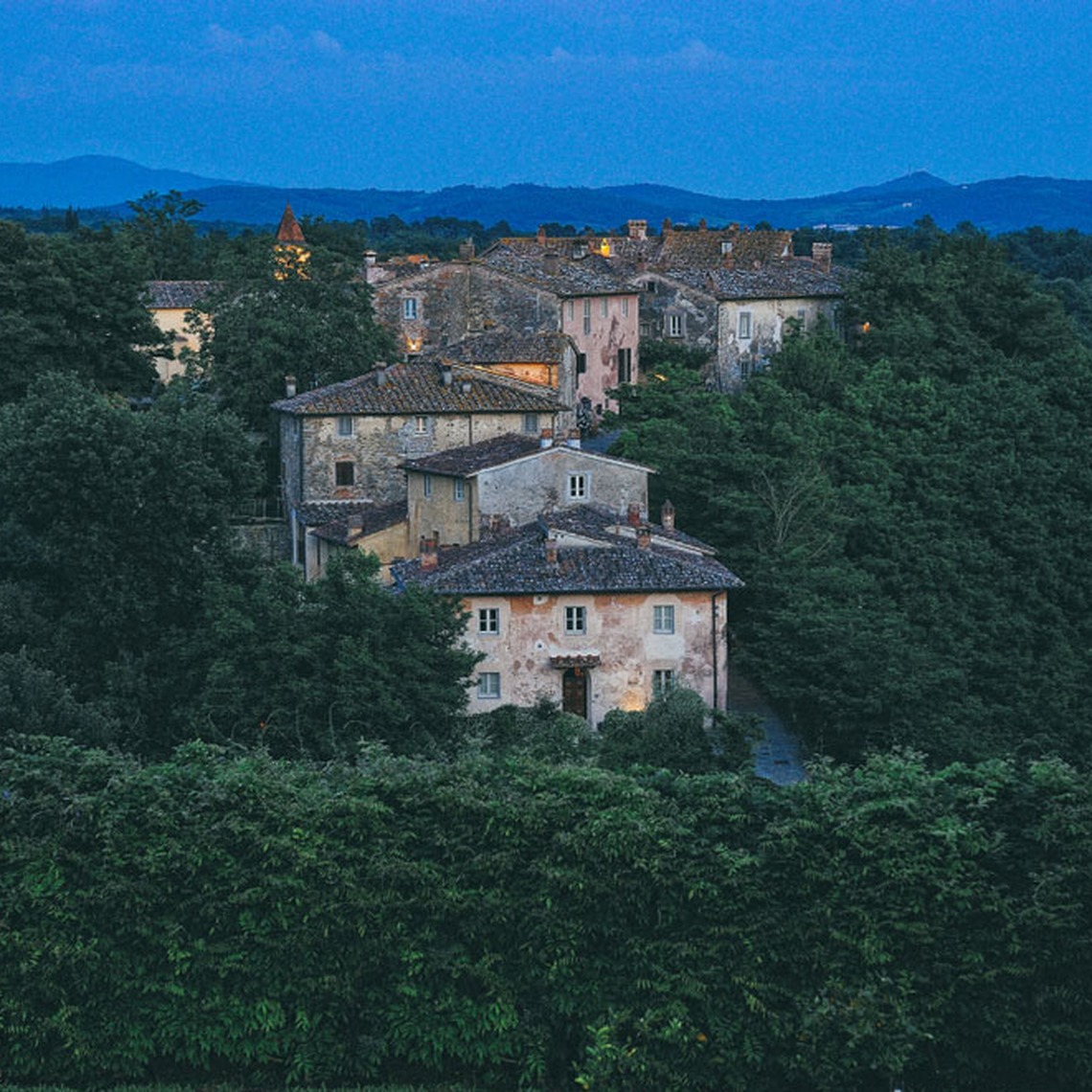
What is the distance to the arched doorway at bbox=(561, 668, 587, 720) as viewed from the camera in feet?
120

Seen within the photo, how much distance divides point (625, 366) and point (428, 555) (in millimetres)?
27557

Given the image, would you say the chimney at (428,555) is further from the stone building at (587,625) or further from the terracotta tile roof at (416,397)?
the terracotta tile roof at (416,397)

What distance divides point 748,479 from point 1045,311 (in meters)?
25.4

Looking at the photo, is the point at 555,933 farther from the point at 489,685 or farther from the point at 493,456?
the point at 493,456

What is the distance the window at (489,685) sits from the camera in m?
36.2

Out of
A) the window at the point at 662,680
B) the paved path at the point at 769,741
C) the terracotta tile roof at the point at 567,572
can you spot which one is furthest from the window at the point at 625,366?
the window at the point at 662,680

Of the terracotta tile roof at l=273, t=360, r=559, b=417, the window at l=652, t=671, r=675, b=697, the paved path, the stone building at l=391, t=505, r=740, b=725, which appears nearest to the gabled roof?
the terracotta tile roof at l=273, t=360, r=559, b=417

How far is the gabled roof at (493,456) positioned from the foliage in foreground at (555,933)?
70.7 feet

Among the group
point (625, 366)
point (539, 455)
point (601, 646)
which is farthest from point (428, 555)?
point (625, 366)

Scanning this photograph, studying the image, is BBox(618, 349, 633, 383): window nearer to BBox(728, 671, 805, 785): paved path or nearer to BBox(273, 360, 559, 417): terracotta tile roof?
BBox(273, 360, 559, 417): terracotta tile roof

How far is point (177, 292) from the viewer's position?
3130 inches

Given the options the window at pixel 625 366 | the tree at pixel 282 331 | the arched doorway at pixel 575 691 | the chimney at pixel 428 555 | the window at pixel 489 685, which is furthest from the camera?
the window at pixel 625 366

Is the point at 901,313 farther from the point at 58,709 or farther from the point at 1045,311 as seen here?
the point at 58,709

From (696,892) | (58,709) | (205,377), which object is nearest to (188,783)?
(696,892)
